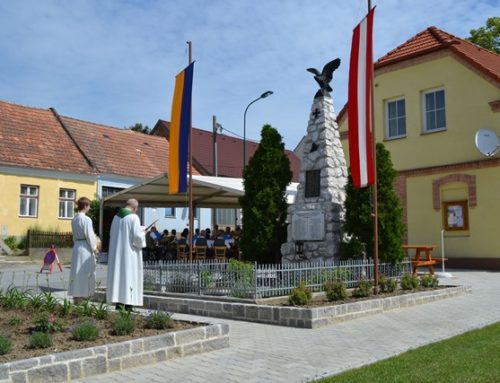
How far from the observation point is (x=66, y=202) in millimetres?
29188

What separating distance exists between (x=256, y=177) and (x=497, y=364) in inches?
346

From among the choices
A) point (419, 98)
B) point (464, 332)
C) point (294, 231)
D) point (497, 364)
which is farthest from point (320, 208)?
point (419, 98)

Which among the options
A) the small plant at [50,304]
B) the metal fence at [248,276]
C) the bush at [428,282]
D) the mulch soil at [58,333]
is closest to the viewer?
the mulch soil at [58,333]

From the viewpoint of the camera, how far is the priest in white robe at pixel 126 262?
794 cm

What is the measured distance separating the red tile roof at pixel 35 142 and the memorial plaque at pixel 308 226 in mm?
17886

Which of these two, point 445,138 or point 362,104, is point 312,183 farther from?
point 445,138

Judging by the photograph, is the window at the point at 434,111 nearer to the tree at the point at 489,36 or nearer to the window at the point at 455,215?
the window at the point at 455,215

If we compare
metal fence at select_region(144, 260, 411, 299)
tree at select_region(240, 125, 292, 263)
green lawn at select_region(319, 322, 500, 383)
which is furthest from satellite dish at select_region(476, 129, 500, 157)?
green lawn at select_region(319, 322, 500, 383)

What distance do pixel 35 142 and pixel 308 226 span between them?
816 inches

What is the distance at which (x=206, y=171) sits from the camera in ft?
130

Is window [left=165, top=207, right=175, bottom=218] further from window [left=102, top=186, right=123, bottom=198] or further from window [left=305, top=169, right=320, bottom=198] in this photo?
window [left=305, top=169, right=320, bottom=198]

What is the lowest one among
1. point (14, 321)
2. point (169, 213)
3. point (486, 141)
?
point (14, 321)

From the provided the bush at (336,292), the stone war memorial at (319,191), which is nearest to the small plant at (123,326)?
the bush at (336,292)

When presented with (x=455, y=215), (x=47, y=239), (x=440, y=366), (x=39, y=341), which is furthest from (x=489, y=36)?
(x=39, y=341)
